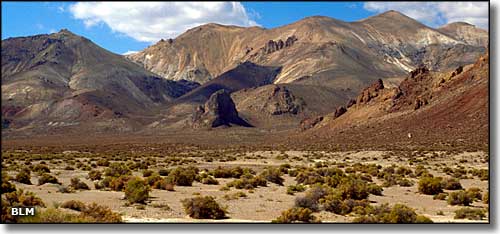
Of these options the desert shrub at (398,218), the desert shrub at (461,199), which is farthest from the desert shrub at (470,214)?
the desert shrub at (461,199)

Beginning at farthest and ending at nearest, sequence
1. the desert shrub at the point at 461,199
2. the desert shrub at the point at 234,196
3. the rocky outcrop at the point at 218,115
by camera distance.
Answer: the rocky outcrop at the point at 218,115 → the desert shrub at the point at 234,196 → the desert shrub at the point at 461,199

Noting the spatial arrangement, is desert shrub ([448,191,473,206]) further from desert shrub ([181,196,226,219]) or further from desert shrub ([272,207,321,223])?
desert shrub ([181,196,226,219])

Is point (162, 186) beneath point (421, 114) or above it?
beneath

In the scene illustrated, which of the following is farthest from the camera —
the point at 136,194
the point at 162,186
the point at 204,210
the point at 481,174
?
the point at 481,174

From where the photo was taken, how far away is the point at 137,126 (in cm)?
19300

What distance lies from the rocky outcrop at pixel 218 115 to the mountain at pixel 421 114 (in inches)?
2043

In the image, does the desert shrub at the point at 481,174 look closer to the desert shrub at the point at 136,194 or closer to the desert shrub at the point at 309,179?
the desert shrub at the point at 309,179

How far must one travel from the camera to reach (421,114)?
95.2 m

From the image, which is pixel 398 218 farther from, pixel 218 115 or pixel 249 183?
pixel 218 115

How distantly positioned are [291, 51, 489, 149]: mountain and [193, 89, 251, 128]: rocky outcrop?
170 ft

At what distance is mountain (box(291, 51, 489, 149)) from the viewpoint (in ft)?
262

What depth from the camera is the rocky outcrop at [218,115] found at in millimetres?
180000

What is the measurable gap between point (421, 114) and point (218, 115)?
94096 millimetres

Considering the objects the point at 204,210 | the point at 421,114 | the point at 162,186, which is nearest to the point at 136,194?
the point at 204,210
